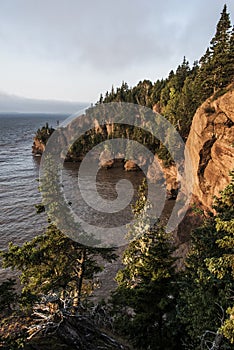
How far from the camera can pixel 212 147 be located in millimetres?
31312

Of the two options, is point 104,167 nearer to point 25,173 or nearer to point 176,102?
point 25,173

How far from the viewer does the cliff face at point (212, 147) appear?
28094 mm

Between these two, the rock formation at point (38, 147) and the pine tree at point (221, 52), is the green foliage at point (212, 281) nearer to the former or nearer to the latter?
the pine tree at point (221, 52)

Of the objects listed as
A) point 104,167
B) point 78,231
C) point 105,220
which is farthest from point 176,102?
point 78,231

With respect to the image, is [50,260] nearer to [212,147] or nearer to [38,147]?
[212,147]

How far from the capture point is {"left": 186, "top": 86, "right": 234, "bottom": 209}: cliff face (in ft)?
92.2

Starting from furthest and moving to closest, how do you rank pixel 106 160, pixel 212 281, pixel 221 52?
1. pixel 106 160
2. pixel 221 52
3. pixel 212 281

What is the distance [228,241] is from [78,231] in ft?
31.3

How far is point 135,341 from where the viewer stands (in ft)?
43.3

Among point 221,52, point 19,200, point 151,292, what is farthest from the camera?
point 19,200

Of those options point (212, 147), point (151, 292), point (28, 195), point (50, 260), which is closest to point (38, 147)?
point (28, 195)

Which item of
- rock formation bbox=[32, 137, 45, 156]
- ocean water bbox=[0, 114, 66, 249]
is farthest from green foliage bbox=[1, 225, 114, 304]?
rock formation bbox=[32, 137, 45, 156]

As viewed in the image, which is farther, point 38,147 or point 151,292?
point 38,147

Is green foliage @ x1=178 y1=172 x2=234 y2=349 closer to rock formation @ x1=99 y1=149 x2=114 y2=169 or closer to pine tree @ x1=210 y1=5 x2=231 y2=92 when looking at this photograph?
pine tree @ x1=210 y1=5 x2=231 y2=92
